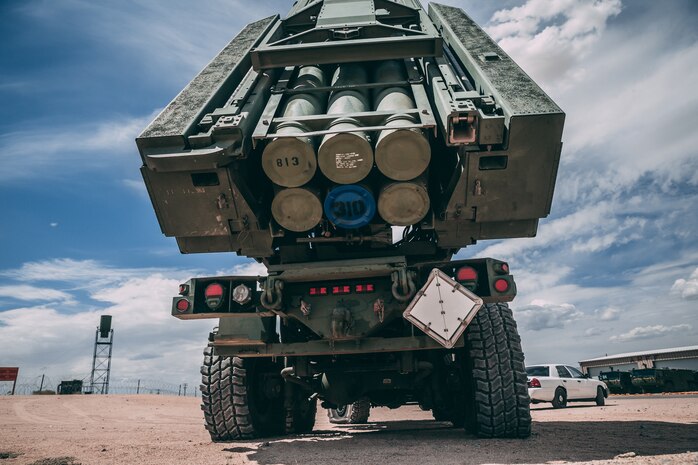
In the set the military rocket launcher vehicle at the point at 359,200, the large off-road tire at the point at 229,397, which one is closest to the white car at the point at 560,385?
the military rocket launcher vehicle at the point at 359,200

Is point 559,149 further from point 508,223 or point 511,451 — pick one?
point 511,451

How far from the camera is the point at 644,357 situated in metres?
33.2

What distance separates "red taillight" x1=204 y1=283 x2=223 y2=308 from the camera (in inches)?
159

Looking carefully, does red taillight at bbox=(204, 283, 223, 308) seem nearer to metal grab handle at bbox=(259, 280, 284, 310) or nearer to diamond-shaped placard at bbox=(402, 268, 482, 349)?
metal grab handle at bbox=(259, 280, 284, 310)

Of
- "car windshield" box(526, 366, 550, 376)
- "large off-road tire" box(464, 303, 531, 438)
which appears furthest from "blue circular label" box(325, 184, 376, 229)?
"car windshield" box(526, 366, 550, 376)

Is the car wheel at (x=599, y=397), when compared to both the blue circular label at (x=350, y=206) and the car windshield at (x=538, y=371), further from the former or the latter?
the blue circular label at (x=350, y=206)

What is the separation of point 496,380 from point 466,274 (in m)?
1.07

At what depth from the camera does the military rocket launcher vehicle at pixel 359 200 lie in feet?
11.6

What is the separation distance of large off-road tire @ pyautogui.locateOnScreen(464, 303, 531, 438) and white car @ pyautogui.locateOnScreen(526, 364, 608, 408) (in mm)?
8000

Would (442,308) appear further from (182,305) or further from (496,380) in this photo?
(182,305)

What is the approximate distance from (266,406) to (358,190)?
9.58 feet

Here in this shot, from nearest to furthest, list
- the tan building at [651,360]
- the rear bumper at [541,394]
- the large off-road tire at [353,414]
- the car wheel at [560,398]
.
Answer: the large off-road tire at [353,414]
the rear bumper at [541,394]
the car wheel at [560,398]
the tan building at [651,360]

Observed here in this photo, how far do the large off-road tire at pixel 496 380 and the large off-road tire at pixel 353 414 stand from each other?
3.90m

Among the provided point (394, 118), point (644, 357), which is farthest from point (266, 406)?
point (644, 357)
